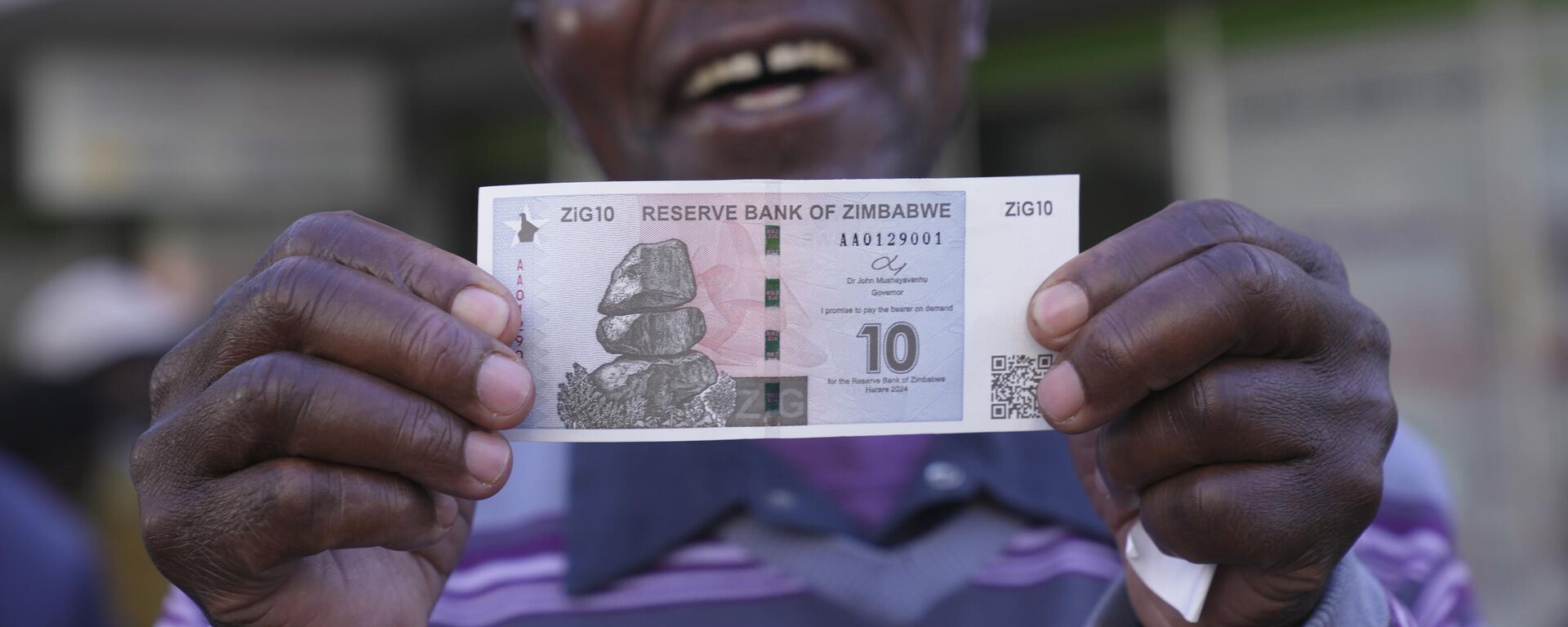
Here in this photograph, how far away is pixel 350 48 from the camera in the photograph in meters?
8.24

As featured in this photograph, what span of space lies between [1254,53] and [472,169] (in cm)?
728

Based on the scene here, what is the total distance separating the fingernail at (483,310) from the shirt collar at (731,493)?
550 mm

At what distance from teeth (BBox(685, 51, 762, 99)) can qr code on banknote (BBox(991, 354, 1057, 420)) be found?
Answer: 656mm

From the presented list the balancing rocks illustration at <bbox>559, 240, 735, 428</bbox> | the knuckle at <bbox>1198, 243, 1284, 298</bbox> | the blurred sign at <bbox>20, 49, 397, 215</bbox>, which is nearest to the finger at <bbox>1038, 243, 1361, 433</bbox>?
the knuckle at <bbox>1198, 243, 1284, 298</bbox>

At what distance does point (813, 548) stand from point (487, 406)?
25.0 inches

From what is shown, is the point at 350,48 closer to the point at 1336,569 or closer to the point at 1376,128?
the point at 1376,128

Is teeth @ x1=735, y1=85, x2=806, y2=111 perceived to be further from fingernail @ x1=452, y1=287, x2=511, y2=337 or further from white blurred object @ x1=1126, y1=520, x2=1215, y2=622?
white blurred object @ x1=1126, y1=520, x2=1215, y2=622

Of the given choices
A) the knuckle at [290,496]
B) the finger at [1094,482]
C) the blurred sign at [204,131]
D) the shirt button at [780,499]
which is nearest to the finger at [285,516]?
the knuckle at [290,496]

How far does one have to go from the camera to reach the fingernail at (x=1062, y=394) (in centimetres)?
117

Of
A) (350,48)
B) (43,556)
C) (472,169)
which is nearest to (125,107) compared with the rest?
(350,48)

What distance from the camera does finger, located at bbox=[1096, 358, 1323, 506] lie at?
44.4 inches

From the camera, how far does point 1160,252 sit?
116 centimetres

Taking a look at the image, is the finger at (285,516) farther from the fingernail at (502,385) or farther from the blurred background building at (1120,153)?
the blurred background building at (1120,153)
